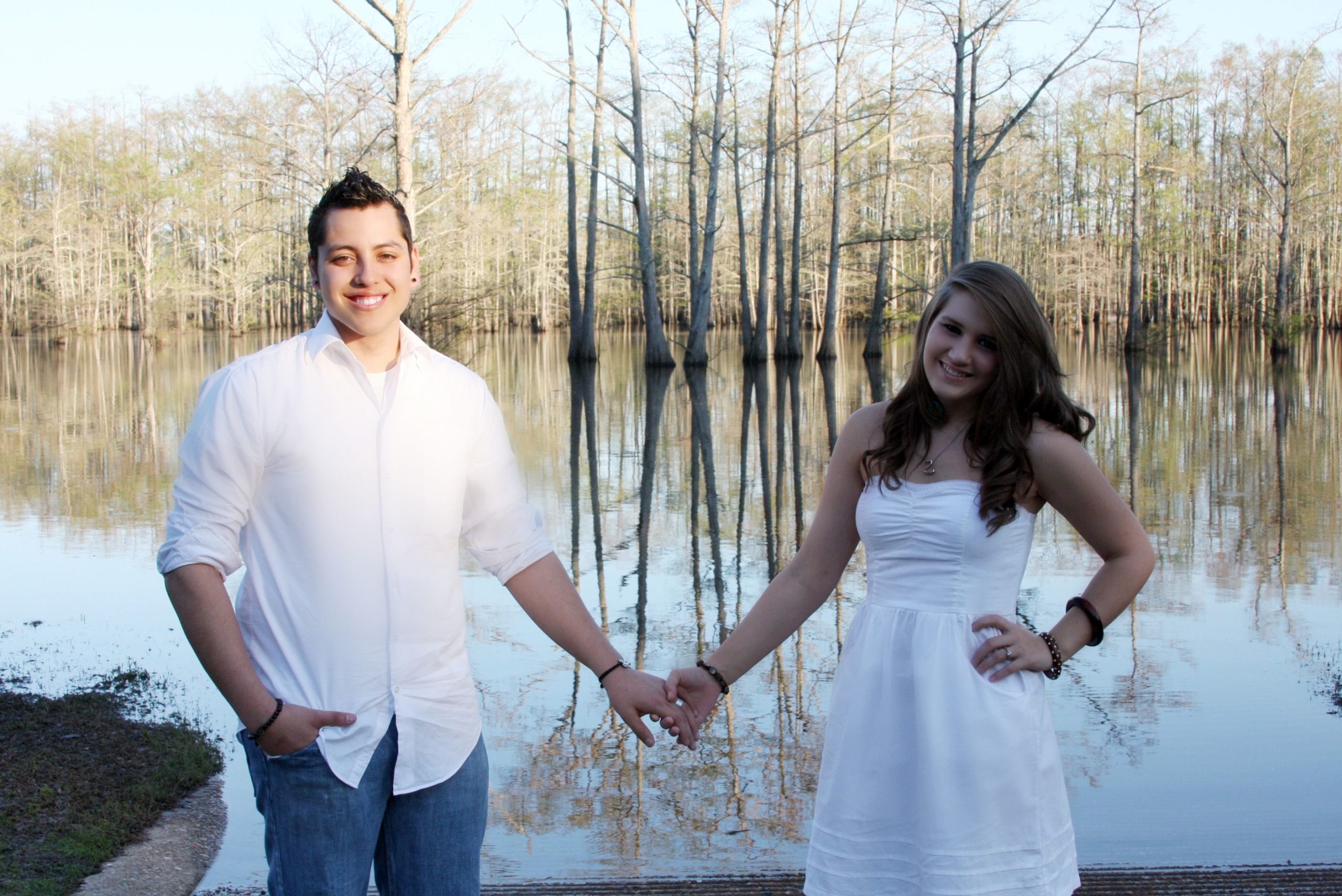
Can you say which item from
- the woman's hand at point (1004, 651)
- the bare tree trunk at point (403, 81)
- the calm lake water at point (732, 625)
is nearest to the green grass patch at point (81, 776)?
the calm lake water at point (732, 625)

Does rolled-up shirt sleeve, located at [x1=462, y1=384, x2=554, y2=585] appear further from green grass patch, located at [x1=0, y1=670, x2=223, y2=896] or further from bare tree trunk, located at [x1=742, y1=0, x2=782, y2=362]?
bare tree trunk, located at [x1=742, y1=0, x2=782, y2=362]

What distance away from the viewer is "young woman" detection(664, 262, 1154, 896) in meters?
2.24

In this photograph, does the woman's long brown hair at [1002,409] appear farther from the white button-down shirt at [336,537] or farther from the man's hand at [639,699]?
the white button-down shirt at [336,537]

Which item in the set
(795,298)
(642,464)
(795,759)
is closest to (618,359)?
(795,298)

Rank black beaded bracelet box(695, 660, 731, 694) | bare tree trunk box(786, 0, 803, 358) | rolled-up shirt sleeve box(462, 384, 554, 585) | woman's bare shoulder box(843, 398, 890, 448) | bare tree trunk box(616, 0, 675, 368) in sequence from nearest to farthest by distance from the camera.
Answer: rolled-up shirt sleeve box(462, 384, 554, 585)
woman's bare shoulder box(843, 398, 890, 448)
black beaded bracelet box(695, 660, 731, 694)
bare tree trunk box(616, 0, 675, 368)
bare tree trunk box(786, 0, 803, 358)

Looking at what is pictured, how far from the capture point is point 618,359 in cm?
3688

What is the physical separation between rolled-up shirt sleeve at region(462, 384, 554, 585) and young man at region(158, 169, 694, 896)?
7 cm

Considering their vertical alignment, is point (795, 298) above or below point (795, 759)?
above

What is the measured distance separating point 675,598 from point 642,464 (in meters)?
5.84

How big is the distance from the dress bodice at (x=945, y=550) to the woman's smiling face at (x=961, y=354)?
195 mm

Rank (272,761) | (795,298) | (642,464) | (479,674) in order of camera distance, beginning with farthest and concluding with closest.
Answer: (795,298) → (642,464) → (479,674) → (272,761)

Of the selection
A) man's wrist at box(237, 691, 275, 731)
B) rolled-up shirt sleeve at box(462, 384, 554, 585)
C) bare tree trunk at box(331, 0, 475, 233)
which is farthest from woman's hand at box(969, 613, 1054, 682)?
bare tree trunk at box(331, 0, 475, 233)

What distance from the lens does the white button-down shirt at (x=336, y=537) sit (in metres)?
2.06

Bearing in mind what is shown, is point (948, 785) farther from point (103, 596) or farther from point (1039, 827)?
point (103, 596)
